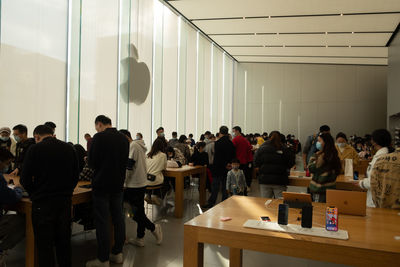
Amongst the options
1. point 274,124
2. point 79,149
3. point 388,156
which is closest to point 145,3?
point 79,149

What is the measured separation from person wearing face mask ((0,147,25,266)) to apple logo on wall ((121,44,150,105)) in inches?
198

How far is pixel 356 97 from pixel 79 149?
15.6m

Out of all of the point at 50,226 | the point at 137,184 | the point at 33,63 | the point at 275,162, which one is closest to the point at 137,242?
the point at 137,184

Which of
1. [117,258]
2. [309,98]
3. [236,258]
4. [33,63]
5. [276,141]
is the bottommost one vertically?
[117,258]

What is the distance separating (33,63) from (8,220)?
3.62 m

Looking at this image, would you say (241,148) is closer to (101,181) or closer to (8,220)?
(101,181)

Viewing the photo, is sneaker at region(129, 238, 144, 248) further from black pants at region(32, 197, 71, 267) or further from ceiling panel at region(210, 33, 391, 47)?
ceiling panel at region(210, 33, 391, 47)

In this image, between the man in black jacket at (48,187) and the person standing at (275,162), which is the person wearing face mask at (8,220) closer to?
the man in black jacket at (48,187)

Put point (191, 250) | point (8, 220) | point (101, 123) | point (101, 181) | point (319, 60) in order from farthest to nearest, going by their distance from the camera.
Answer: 1. point (319, 60)
2. point (101, 123)
3. point (101, 181)
4. point (8, 220)
5. point (191, 250)

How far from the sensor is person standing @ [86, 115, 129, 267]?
3.36m

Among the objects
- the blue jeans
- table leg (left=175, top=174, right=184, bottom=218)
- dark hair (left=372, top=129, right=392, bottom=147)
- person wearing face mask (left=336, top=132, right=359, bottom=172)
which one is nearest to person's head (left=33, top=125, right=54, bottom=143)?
the blue jeans

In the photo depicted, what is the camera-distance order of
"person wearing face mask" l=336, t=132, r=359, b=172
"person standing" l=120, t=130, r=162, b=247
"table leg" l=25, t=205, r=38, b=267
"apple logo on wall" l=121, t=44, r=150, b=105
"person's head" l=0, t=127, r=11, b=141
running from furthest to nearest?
"apple logo on wall" l=121, t=44, r=150, b=105, "person wearing face mask" l=336, t=132, r=359, b=172, "person's head" l=0, t=127, r=11, b=141, "person standing" l=120, t=130, r=162, b=247, "table leg" l=25, t=205, r=38, b=267

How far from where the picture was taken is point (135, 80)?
828cm

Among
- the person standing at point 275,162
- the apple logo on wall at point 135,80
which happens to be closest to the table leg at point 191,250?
the person standing at point 275,162
